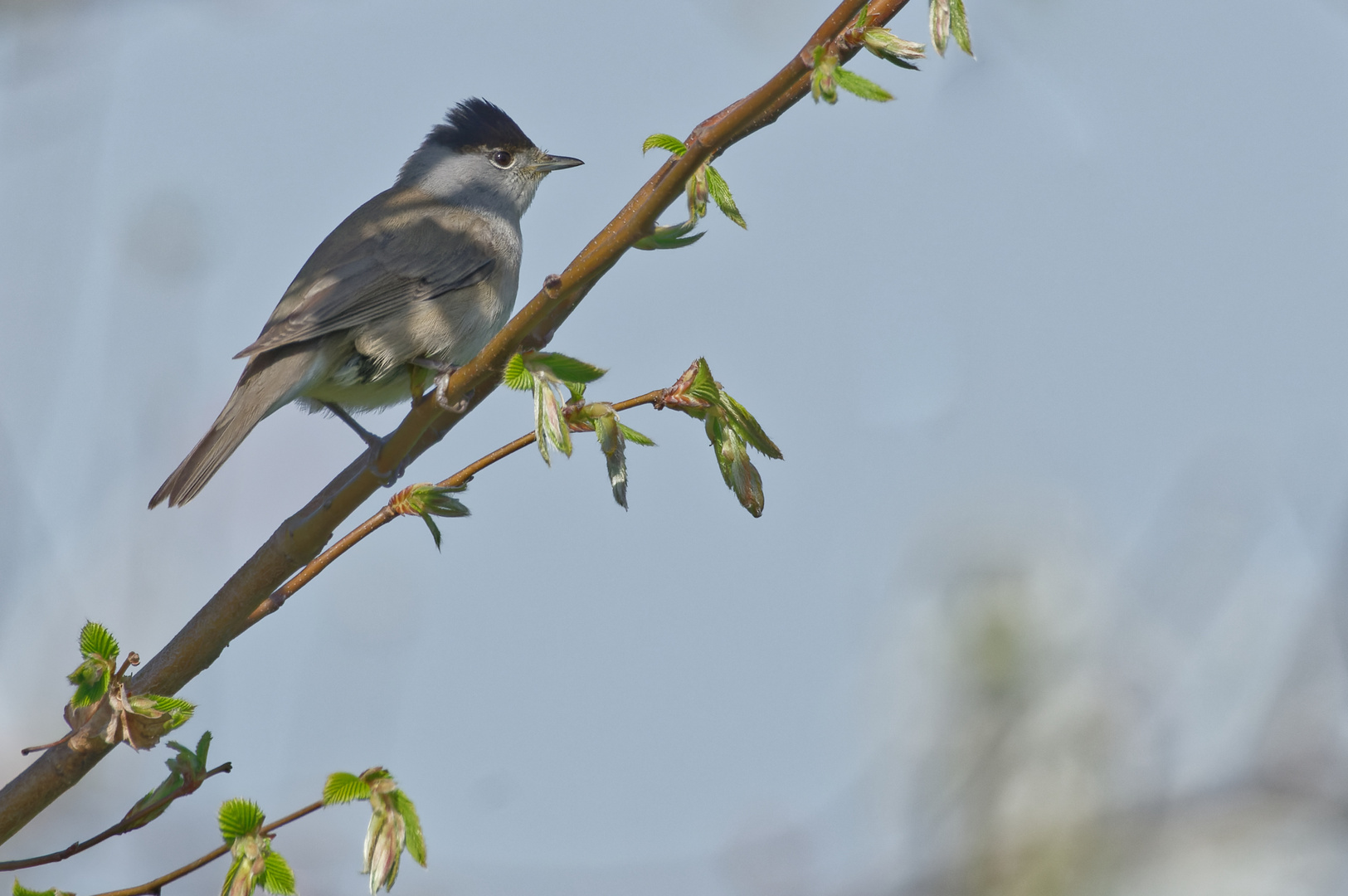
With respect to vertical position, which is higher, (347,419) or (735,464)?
(347,419)

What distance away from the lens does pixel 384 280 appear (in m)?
4.87

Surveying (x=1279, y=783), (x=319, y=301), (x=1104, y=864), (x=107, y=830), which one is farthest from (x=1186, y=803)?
(x=319, y=301)

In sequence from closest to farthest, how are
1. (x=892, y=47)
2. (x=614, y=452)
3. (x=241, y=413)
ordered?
(x=892, y=47) < (x=614, y=452) < (x=241, y=413)

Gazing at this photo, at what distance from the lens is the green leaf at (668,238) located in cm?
202

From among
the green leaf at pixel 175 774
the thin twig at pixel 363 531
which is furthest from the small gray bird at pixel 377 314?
the green leaf at pixel 175 774

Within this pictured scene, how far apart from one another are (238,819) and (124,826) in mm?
470

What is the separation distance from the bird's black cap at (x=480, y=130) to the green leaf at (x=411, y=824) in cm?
527

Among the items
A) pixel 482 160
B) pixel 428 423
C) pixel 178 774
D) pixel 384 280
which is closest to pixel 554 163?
pixel 482 160

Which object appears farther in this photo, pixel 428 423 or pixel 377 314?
pixel 377 314

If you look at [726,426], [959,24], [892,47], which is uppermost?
[959,24]

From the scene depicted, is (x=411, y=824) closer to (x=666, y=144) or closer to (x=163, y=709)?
(x=163, y=709)

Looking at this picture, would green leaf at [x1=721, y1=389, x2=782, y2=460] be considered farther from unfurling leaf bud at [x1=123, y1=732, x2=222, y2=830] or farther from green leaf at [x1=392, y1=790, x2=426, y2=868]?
unfurling leaf bud at [x1=123, y1=732, x2=222, y2=830]

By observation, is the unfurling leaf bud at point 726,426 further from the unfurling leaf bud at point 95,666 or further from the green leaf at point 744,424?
the unfurling leaf bud at point 95,666

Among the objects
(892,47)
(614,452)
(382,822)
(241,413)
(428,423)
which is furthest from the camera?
(241,413)
